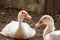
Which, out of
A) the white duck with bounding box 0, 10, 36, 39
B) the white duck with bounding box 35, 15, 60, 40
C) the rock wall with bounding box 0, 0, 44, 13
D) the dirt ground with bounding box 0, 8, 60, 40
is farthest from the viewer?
the rock wall with bounding box 0, 0, 44, 13

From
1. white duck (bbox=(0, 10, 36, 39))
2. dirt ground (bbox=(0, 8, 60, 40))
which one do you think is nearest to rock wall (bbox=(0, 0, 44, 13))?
dirt ground (bbox=(0, 8, 60, 40))

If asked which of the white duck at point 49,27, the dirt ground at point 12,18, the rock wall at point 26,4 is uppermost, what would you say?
the rock wall at point 26,4

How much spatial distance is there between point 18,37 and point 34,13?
143 centimetres

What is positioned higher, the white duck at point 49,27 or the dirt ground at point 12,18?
the dirt ground at point 12,18

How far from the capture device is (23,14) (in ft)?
12.6

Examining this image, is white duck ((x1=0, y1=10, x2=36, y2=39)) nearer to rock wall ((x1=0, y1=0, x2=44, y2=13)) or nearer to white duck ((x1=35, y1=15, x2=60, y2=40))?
white duck ((x1=35, y1=15, x2=60, y2=40))

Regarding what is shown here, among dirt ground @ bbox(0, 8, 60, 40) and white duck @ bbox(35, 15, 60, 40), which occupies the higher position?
dirt ground @ bbox(0, 8, 60, 40)

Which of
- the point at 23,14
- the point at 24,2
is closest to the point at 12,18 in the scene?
the point at 24,2

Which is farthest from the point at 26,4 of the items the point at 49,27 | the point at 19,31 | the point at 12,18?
the point at 49,27

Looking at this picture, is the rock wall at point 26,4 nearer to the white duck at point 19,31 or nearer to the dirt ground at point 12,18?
the dirt ground at point 12,18

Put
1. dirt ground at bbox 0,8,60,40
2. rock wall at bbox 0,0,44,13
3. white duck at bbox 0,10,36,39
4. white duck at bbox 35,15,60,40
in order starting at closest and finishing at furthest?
white duck at bbox 35,15,60,40 < white duck at bbox 0,10,36,39 < dirt ground at bbox 0,8,60,40 < rock wall at bbox 0,0,44,13

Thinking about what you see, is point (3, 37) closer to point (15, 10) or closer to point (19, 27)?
point (19, 27)

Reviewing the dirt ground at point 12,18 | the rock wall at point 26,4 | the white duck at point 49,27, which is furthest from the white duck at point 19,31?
the rock wall at point 26,4

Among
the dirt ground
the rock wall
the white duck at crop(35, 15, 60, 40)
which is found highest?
the rock wall
